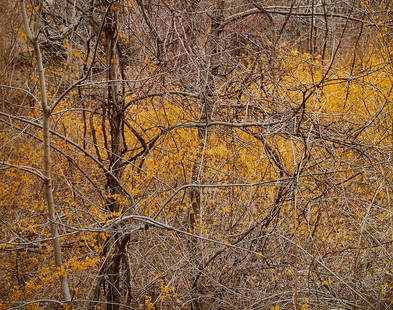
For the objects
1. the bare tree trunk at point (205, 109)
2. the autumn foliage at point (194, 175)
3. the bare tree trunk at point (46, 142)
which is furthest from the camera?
the bare tree trunk at point (205, 109)

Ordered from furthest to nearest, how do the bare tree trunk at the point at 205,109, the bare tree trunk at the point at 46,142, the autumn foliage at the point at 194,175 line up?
the bare tree trunk at the point at 205,109 → the autumn foliage at the point at 194,175 → the bare tree trunk at the point at 46,142

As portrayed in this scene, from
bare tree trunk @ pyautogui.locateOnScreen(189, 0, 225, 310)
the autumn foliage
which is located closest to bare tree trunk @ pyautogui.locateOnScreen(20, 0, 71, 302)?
the autumn foliage

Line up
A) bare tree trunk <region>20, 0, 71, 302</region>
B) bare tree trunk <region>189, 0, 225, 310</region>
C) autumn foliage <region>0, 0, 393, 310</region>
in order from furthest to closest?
bare tree trunk <region>189, 0, 225, 310</region>
autumn foliage <region>0, 0, 393, 310</region>
bare tree trunk <region>20, 0, 71, 302</region>

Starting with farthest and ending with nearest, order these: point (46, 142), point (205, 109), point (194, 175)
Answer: point (194, 175)
point (205, 109)
point (46, 142)

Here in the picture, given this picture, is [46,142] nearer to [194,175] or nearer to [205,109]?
[205,109]

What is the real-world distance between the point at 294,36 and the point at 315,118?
428cm

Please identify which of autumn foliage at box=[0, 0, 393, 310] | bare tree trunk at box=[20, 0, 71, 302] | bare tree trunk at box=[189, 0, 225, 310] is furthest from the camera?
bare tree trunk at box=[189, 0, 225, 310]

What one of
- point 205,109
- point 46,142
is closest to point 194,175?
point 205,109

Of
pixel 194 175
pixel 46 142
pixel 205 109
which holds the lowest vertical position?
pixel 194 175

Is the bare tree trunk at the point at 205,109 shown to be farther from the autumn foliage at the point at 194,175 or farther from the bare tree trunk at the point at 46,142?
the bare tree trunk at the point at 46,142

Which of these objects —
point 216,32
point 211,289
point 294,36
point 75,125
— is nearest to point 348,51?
point 294,36

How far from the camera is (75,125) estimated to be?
5.48 meters

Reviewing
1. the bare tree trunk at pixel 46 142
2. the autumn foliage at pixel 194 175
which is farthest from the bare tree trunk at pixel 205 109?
the bare tree trunk at pixel 46 142

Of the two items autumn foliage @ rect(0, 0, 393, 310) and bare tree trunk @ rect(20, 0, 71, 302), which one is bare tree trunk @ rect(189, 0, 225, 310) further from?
bare tree trunk @ rect(20, 0, 71, 302)
